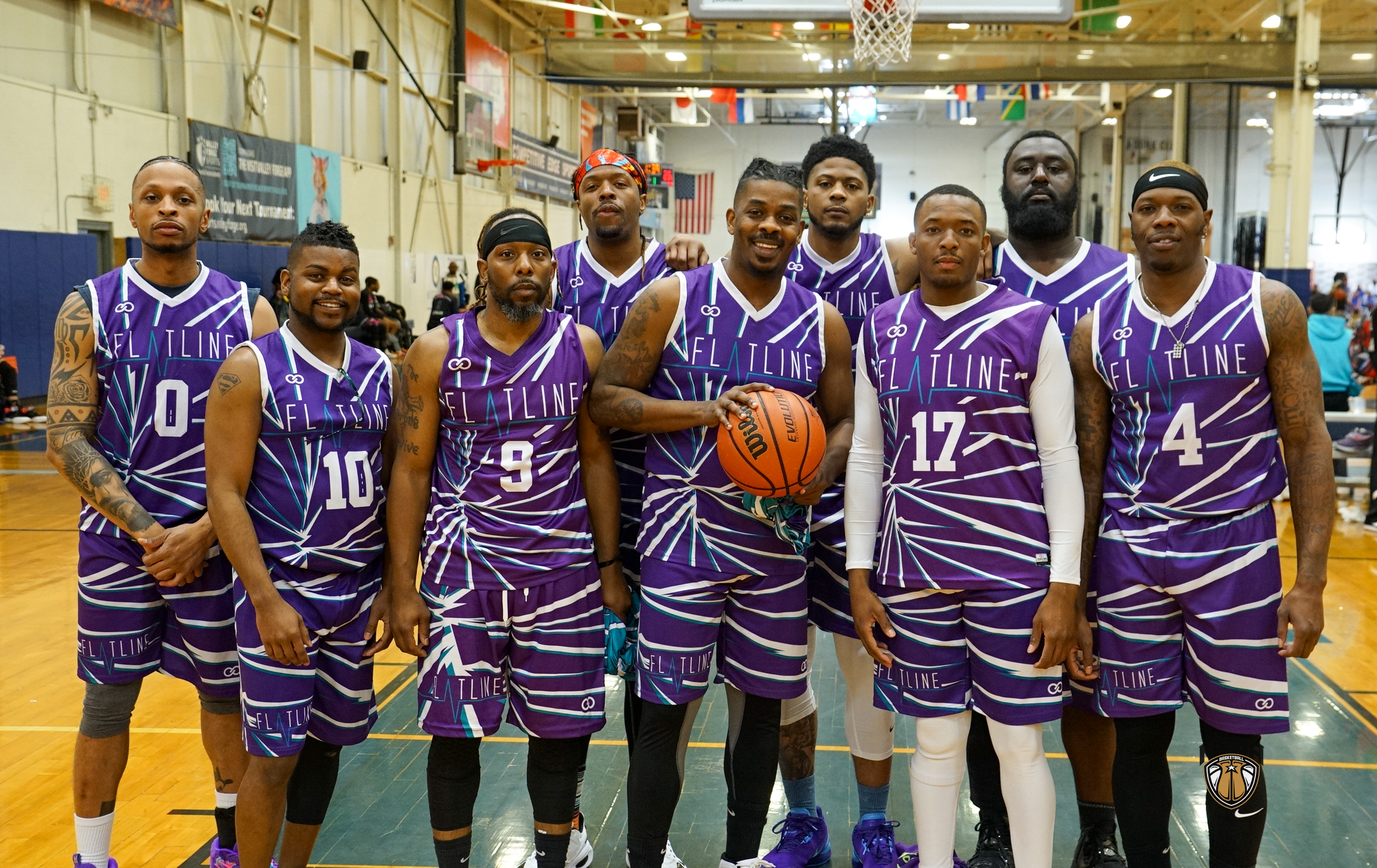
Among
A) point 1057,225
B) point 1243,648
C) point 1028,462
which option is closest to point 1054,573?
point 1028,462

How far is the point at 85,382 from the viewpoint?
2891mm

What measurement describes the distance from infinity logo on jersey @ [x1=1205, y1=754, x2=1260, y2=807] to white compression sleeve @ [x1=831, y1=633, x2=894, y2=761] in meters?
0.89

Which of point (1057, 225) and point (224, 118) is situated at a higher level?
point (224, 118)

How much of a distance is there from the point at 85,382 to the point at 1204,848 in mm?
3437

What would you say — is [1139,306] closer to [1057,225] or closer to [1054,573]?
[1057,225]

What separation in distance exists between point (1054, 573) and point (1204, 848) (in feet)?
4.67

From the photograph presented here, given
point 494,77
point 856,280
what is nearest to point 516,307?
point 856,280

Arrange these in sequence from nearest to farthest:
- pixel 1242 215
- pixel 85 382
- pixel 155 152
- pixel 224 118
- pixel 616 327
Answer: pixel 85 382 → pixel 616 327 → pixel 155 152 → pixel 224 118 → pixel 1242 215

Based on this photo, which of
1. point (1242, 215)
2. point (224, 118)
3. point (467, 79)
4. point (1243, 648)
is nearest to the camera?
point (1243, 648)

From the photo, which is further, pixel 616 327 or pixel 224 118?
pixel 224 118

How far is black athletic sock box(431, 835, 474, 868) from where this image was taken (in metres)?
2.81

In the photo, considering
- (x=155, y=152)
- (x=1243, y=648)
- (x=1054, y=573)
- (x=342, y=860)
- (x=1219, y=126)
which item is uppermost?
(x=1219, y=126)

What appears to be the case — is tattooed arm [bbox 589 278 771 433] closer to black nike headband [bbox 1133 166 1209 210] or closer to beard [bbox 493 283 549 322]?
beard [bbox 493 283 549 322]

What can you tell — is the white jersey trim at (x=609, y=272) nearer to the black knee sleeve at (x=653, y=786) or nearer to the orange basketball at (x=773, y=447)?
the orange basketball at (x=773, y=447)
